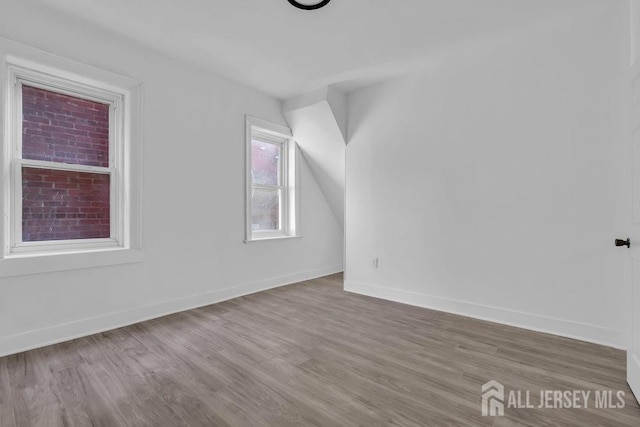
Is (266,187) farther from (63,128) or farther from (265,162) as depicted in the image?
(63,128)

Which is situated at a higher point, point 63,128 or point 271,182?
point 63,128

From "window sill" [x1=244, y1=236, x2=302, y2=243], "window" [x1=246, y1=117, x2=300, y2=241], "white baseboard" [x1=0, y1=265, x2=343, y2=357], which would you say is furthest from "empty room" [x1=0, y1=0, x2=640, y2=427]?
"window" [x1=246, y1=117, x2=300, y2=241]

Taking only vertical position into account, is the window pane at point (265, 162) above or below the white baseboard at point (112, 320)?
above

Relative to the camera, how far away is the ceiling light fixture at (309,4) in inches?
87.9

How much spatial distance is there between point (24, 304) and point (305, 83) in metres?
3.35

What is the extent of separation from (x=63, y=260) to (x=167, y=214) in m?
0.90

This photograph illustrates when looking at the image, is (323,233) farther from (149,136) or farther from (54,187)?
(54,187)

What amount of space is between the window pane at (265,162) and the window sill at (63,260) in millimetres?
1805

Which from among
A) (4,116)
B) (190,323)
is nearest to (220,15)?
(4,116)

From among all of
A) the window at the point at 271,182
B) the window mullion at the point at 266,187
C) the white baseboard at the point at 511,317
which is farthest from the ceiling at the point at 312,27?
the white baseboard at the point at 511,317

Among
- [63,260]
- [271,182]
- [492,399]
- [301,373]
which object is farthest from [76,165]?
[492,399]

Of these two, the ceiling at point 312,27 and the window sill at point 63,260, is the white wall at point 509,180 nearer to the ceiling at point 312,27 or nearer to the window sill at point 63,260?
the ceiling at point 312,27

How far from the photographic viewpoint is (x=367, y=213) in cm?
380

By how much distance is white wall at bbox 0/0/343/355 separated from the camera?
92.5 inches
